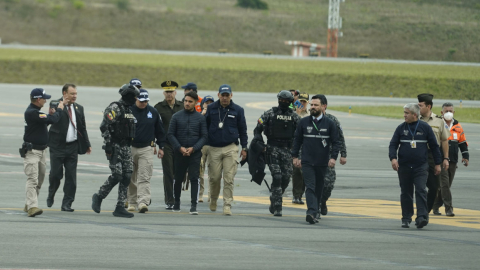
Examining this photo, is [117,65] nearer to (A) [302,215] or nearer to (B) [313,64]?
(B) [313,64]

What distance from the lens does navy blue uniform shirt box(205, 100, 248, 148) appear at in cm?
1170

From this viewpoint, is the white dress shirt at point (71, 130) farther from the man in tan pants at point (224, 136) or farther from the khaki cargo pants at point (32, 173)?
the man in tan pants at point (224, 136)

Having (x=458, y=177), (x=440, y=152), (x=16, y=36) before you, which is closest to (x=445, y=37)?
(x=16, y=36)

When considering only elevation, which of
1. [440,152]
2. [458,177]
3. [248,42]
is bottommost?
[458,177]

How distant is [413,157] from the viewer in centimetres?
1080

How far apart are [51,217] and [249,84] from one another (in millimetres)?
45621

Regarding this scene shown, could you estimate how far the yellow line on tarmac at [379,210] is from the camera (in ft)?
37.6

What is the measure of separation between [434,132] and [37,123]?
6.33 metres

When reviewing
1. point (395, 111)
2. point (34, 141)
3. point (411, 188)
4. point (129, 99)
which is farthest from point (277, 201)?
point (395, 111)

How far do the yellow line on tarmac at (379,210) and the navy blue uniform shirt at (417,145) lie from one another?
1.16 meters

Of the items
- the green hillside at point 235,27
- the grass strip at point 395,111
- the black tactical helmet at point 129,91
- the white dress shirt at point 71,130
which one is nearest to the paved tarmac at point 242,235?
the white dress shirt at point 71,130

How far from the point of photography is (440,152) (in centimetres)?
1162

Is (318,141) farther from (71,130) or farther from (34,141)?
(34,141)

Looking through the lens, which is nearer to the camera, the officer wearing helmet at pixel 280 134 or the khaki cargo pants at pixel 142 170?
the khaki cargo pants at pixel 142 170
